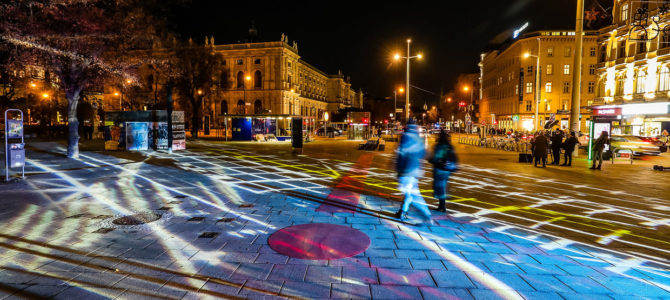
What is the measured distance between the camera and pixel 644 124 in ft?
110

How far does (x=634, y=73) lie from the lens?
32.3m

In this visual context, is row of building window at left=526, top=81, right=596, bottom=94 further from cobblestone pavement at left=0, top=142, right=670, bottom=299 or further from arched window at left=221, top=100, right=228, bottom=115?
cobblestone pavement at left=0, top=142, right=670, bottom=299

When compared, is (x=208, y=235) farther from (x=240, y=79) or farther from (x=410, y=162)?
(x=240, y=79)

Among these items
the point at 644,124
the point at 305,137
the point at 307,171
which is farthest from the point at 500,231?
the point at 644,124

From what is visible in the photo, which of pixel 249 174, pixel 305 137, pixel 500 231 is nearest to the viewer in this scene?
pixel 500 231

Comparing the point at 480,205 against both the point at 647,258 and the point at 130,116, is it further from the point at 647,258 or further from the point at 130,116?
the point at 130,116

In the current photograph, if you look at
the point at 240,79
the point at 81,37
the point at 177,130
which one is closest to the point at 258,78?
the point at 240,79

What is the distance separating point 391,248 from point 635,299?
2.88m

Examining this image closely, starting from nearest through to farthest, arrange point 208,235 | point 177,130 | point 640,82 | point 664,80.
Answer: point 208,235
point 177,130
point 664,80
point 640,82

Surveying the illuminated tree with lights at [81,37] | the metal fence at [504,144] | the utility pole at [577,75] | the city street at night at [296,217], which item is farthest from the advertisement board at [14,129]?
the metal fence at [504,144]

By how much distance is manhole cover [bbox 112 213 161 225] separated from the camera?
21.7ft

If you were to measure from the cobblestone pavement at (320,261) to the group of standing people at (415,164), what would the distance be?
0.49m

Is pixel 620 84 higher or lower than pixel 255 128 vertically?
higher

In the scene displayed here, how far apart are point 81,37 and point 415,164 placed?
47.4ft
